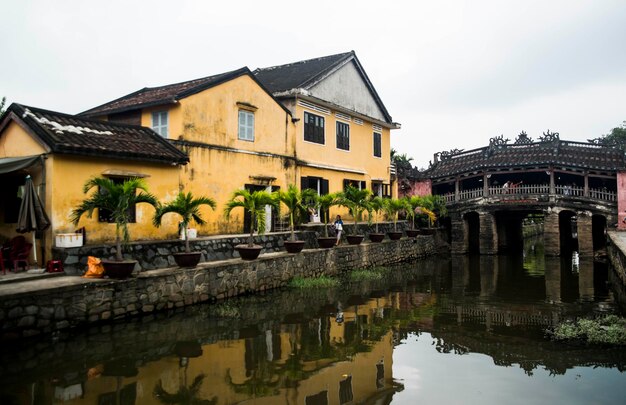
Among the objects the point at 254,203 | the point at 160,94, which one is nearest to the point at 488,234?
the point at 254,203

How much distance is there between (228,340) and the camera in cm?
923

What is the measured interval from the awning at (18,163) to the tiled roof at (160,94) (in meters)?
4.99

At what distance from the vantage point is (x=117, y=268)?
33.5 ft

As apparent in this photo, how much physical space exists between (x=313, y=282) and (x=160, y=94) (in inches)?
349

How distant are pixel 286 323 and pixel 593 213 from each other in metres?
21.2

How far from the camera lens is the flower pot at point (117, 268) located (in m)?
10.2

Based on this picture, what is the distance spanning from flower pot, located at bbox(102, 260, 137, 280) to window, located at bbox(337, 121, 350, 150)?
14.2 metres

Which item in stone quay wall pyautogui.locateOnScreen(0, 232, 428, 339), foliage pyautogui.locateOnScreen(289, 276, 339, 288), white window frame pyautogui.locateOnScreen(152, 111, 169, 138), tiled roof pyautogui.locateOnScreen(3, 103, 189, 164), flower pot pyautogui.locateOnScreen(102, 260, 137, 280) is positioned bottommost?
foliage pyautogui.locateOnScreen(289, 276, 339, 288)

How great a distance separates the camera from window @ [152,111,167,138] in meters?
15.8

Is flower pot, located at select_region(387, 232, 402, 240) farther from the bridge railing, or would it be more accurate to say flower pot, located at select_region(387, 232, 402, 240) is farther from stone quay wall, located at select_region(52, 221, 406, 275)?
the bridge railing

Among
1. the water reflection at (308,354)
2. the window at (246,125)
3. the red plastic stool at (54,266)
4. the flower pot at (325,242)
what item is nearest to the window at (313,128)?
the window at (246,125)

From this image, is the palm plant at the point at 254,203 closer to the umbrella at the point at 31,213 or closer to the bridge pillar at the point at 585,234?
the umbrella at the point at 31,213

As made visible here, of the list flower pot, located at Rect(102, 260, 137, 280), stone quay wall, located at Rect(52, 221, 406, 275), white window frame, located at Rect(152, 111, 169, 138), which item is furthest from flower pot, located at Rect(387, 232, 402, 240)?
flower pot, located at Rect(102, 260, 137, 280)

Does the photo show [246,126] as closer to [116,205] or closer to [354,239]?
[354,239]
